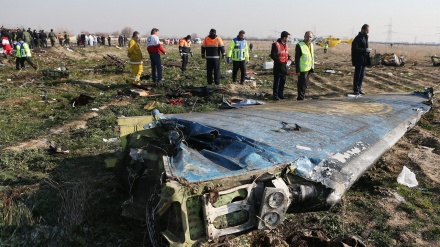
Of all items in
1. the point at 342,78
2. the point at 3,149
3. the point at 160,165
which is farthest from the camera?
the point at 342,78

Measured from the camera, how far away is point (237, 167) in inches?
99.0

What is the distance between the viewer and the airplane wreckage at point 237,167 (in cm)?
224

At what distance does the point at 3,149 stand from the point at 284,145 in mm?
4380

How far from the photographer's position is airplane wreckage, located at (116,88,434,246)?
224 cm

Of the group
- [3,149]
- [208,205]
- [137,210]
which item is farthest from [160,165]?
[3,149]

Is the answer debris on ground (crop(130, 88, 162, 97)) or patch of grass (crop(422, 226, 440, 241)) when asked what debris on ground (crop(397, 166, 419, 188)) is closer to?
patch of grass (crop(422, 226, 440, 241))

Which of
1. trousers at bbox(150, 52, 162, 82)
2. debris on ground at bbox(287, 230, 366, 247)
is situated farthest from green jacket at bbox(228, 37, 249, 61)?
debris on ground at bbox(287, 230, 366, 247)

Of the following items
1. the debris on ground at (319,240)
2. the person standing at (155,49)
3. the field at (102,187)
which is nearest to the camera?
the debris on ground at (319,240)

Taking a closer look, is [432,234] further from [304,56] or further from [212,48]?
[212,48]

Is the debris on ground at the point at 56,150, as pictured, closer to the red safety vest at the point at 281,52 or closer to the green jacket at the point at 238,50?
the red safety vest at the point at 281,52

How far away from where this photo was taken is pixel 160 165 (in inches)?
110

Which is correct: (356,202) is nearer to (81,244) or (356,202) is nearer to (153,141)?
(153,141)

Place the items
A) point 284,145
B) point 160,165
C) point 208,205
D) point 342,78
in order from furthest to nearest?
point 342,78, point 284,145, point 160,165, point 208,205

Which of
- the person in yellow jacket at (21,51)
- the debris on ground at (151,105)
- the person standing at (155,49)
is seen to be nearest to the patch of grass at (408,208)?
the debris on ground at (151,105)
